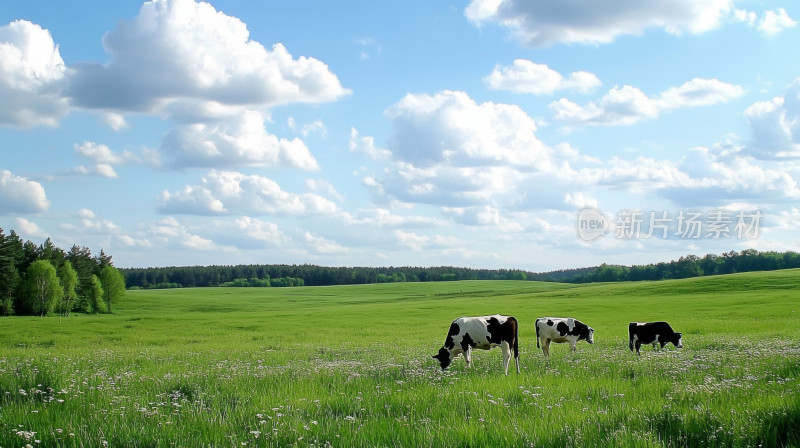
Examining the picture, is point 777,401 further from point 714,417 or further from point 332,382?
point 332,382

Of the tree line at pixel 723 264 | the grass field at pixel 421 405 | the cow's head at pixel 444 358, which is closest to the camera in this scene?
the grass field at pixel 421 405

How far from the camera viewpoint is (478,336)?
16547 mm

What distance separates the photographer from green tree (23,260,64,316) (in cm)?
9394

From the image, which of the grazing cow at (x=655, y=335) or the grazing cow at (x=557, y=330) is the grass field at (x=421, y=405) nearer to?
the grazing cow at (x=557, y=330)

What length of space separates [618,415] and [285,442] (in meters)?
4.44

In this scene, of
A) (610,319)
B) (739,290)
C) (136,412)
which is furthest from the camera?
(739,290)

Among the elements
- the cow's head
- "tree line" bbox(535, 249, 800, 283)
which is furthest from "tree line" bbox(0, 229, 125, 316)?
"tree line" bbox(535, 249, 800, 283)

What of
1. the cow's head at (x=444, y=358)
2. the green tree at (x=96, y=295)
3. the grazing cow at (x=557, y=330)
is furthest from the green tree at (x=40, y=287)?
the cow's head at (x=444, y=358)

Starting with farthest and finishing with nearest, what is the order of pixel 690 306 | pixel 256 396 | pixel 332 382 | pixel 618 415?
pixel 690 306
pixel 332 382
pixel 256 396
pixel 618 415

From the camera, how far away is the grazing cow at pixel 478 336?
631 inches

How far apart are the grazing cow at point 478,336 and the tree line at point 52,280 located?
9670 centimetres

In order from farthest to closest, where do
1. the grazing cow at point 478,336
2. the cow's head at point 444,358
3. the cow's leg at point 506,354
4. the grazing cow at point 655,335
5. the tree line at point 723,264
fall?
the tree line at point 723,264 < the grazing cow at point 655,335 < the cow's head at point 444,358 < the grazing cow at point 478,336 < the cow's leg at point 506,354

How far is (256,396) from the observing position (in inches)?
395

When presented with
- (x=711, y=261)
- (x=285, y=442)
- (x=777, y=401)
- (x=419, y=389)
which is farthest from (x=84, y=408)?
(x=711, y=261)
